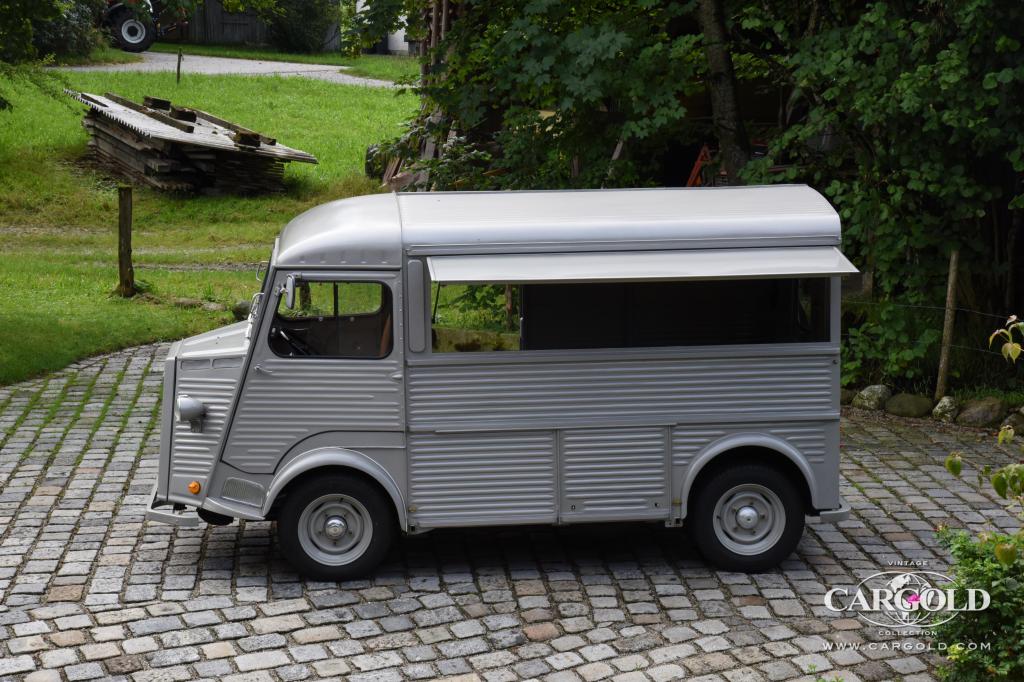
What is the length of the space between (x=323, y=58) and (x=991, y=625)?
4146 cm

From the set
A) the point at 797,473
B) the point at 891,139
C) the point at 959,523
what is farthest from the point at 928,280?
the point at 797,473

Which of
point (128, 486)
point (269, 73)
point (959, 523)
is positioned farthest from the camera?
point (269, 73)

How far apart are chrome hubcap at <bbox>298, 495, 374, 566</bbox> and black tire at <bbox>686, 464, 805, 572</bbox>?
6.68 ft

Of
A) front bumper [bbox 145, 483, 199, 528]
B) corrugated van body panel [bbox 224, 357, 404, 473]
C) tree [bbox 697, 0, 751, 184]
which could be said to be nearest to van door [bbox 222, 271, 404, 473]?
corrugated van body panel [bbox 224, 357, 404, 473]

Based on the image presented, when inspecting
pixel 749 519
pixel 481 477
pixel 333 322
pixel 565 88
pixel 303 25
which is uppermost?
pixel 303 25

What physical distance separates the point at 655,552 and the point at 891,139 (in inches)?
219

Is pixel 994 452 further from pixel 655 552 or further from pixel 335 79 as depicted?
pixel 335 79

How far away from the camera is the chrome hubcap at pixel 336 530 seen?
297 inches

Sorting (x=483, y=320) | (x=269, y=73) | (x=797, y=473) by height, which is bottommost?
(x=797, y=473)

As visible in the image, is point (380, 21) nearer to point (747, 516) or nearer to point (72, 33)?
point (747, 516)

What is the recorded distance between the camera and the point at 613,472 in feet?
25.0

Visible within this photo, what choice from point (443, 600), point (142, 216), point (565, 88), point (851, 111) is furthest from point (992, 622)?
point (142, 216)

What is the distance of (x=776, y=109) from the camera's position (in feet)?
57.9

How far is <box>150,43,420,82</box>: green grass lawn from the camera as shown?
41.8 metres
